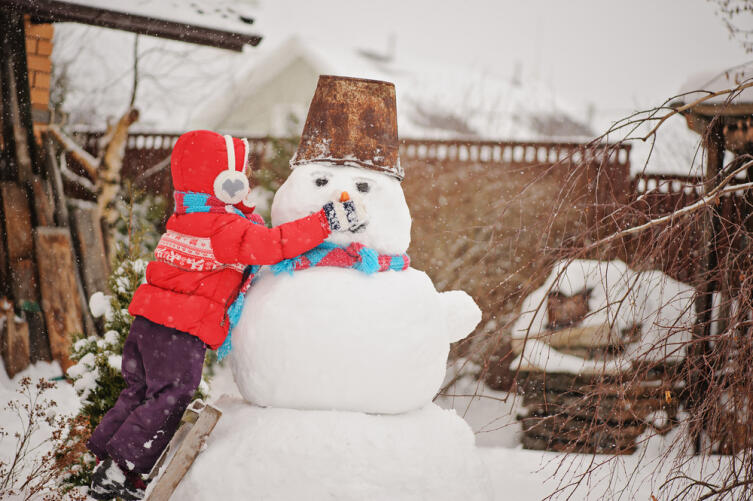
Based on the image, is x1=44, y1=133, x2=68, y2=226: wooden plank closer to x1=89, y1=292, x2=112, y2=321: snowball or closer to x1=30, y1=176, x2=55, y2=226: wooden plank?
x1=30, y1=176, x2=55, y2=226: wooden plank

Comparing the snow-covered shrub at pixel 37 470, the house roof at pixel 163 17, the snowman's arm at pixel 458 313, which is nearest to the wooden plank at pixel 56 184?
the house roof at pixel 163 17

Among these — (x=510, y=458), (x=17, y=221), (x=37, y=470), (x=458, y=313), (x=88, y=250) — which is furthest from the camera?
(x=88, y=250)

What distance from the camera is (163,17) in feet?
18.3

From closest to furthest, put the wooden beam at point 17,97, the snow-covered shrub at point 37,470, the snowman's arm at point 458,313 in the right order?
the snowman's arm at point 458,313 → the snow-covered shrub at point 37,470 → the wooden beam at point 17,97

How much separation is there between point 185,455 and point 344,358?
2.35 feet

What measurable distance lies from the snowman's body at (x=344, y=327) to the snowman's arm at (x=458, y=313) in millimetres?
135

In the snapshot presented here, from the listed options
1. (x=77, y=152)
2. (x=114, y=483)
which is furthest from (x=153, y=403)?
(x=77, y=152)

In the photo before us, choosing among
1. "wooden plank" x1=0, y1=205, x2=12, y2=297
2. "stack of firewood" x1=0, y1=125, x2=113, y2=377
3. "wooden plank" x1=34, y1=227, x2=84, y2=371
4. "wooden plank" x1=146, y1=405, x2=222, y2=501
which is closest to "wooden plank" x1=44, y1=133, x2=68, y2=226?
"stack of firewood" x1=0, y1=125, x2=113, y2=377

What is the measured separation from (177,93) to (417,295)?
23.3 ft

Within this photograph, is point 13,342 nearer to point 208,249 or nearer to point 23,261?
point 23,261

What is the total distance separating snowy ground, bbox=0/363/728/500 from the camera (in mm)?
3939

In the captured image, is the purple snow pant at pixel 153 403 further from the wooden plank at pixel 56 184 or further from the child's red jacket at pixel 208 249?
the wooden plank at pixel 56 184

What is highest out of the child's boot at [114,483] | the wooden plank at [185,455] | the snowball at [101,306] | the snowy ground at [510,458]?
the snowball at [101,306]

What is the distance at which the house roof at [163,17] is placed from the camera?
5.25m
